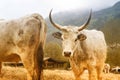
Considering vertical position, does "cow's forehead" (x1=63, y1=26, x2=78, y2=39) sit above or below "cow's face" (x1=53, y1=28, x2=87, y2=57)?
above

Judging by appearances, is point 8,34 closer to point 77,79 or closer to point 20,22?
point 20,22

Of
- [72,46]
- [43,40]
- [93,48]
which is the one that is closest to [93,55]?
[93,48]

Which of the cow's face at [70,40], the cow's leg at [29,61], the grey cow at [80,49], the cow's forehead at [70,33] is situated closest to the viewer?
the cow's leg at [29,61]

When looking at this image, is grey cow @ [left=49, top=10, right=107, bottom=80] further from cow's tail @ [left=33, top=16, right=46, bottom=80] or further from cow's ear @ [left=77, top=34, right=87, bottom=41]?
cow's tail @ [left=33, top=16, right=46, bottom=80]

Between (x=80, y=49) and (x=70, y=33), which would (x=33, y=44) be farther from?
(x=80, y=49)

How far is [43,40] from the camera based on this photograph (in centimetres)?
1125

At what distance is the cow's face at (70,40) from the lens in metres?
11.3

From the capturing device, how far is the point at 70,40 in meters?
11.6

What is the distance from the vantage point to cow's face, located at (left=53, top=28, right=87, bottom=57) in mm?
11319

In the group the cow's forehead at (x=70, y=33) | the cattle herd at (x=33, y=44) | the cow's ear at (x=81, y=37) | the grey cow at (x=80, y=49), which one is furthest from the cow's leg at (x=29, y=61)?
the cow's ear at (x=81, y=37)

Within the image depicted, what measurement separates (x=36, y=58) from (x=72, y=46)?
1.35 metres

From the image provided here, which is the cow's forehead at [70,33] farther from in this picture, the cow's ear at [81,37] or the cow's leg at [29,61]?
the cow's leg at [29,61]

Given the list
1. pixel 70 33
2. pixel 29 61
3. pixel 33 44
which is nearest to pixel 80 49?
pixel 70 33

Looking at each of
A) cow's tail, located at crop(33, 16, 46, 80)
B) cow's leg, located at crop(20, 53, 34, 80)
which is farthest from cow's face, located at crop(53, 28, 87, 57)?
cow's leg, located at crop(20, 53, 34, 80)
